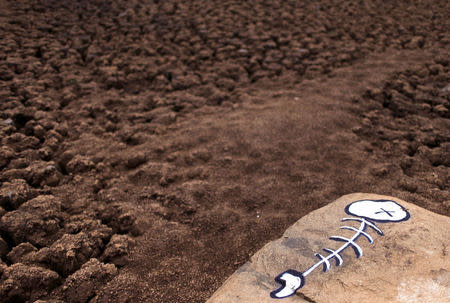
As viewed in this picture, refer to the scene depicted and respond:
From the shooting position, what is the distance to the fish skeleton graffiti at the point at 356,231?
1356 mm

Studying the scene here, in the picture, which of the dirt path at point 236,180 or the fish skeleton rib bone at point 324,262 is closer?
the fish skeleton rib bone at point 324,262

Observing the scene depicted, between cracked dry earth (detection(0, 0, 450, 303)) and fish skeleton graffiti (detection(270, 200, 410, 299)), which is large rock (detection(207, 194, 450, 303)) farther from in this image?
cracked dry earth (detection(0, 0, 450, 303))

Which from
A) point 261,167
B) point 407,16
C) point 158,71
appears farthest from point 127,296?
point 407,16

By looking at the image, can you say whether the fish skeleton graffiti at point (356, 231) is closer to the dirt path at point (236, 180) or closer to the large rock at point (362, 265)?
the large rock at point (362, 265)

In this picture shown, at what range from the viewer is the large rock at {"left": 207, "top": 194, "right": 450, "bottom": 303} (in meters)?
1.28

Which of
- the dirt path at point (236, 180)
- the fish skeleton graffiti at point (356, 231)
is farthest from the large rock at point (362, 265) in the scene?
the dirt path at point (236, 180)

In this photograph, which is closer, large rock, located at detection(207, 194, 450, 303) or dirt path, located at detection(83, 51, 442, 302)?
large rock, located at detection(207, 194, 450, 303)

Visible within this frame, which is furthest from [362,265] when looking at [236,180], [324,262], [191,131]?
A: [191,131]

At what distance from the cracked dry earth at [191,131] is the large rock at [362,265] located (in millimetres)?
299

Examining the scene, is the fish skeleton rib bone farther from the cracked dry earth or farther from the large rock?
the cracked dry earth

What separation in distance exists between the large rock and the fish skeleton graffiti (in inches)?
0.6

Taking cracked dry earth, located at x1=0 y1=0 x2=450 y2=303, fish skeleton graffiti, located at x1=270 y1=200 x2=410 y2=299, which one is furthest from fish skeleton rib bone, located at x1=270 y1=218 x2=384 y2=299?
cracked dry earth, located at x1=0 y1=0 x2=450 y2=303

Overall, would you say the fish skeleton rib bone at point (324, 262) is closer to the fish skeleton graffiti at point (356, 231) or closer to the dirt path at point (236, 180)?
the fish skeleton graffiti at point (356, 231)

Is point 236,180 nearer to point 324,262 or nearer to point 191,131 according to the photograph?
point 191,131
